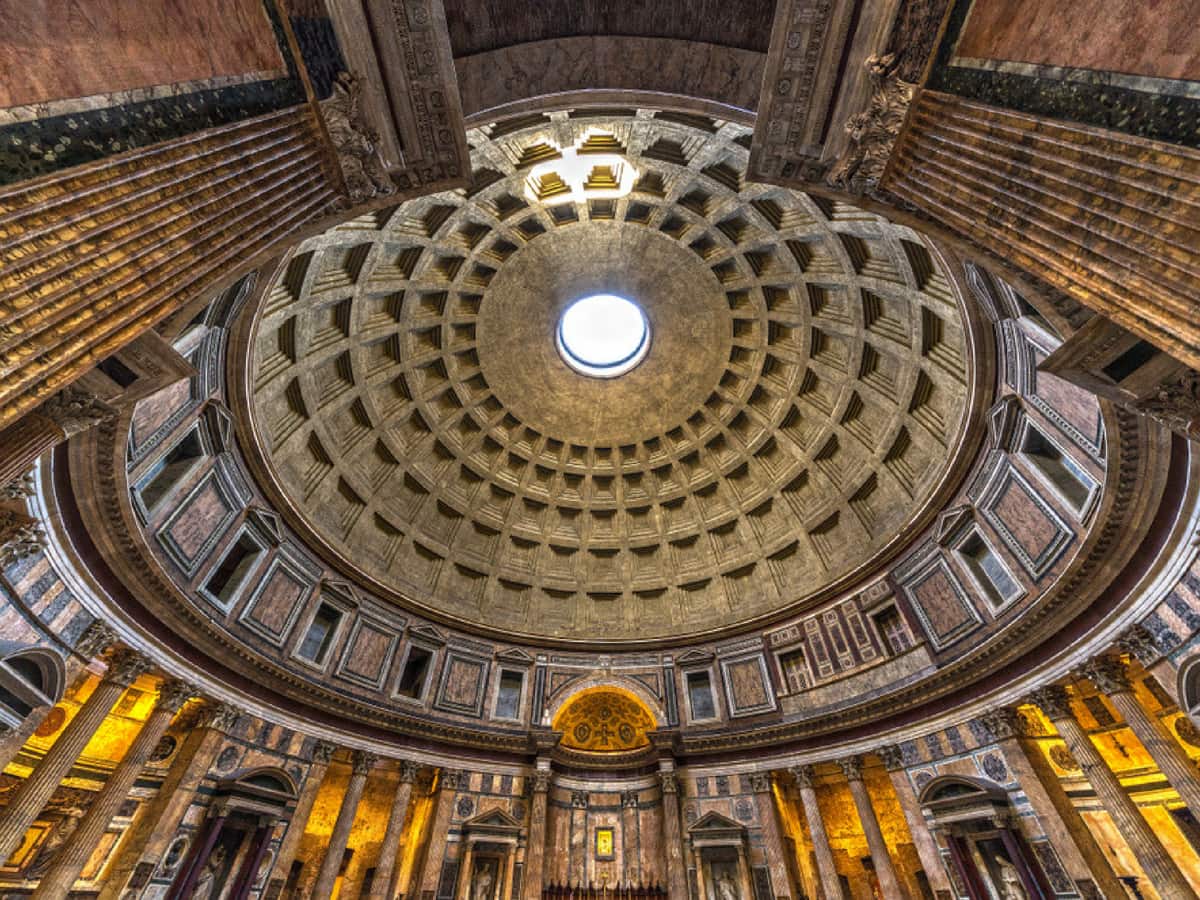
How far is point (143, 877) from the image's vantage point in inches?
432

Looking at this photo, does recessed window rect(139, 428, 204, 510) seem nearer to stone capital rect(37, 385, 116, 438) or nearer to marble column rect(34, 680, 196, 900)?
marble column rect(34, 680, 196, 900)

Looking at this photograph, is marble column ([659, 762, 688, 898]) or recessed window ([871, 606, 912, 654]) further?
recessed window ([871, 606, 912, 654])

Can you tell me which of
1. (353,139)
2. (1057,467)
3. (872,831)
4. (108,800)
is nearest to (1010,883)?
(872,831)

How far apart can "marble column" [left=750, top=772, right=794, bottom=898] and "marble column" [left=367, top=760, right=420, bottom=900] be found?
10950 millimetres

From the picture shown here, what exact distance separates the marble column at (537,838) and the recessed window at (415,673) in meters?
5.16

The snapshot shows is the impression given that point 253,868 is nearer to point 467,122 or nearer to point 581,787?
point 581,787

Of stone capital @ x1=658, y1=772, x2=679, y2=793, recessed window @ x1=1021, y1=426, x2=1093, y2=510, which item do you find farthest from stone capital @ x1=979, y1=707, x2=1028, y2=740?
stone capital @ x1=658, y1=772, x2=679, y2=793

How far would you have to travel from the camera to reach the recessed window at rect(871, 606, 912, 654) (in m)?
16.6

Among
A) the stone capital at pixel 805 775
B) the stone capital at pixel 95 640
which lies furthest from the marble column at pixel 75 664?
the stone capital at pixel 805 775

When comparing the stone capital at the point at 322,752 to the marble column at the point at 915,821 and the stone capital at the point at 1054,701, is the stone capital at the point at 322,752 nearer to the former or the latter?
the marble column at the point at 915,821

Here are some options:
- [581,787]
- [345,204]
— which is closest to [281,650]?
[581,787]

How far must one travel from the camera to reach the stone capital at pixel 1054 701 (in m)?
11.7

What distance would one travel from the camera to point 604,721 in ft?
70.0

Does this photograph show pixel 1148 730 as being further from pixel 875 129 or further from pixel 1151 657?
pixel 875 129
